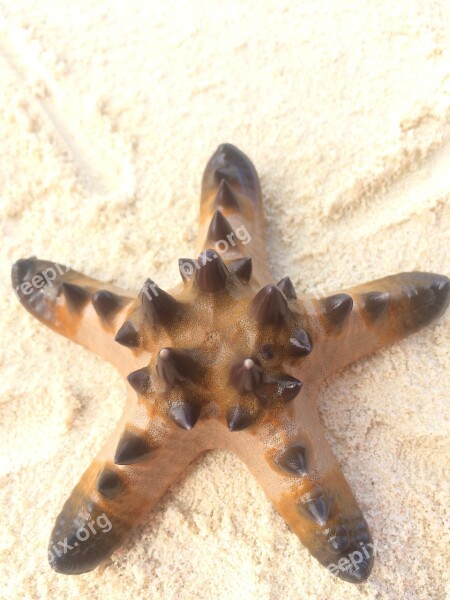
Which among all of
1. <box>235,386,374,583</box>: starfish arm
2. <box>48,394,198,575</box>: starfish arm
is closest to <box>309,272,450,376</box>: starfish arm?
<box>235,386,374,583</box>: starfish arm

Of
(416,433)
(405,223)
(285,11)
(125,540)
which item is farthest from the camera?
(285,11)

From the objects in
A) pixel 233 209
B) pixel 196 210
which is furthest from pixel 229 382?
pixel 196 210

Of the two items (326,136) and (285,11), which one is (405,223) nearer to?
(326,136)

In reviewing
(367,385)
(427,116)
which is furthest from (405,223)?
(367,385)

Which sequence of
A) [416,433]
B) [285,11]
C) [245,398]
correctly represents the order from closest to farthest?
1. [245,398]
2. [416,433]
3. [285,11]

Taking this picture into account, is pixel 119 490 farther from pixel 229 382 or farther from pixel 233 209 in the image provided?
pixel 233 209

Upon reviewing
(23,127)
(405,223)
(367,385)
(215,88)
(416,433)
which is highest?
(23,127)

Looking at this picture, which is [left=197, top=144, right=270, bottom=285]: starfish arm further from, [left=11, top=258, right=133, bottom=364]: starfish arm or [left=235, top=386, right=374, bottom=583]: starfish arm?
[left=235, top=386, right=374, bottom=583]: starfish arm
